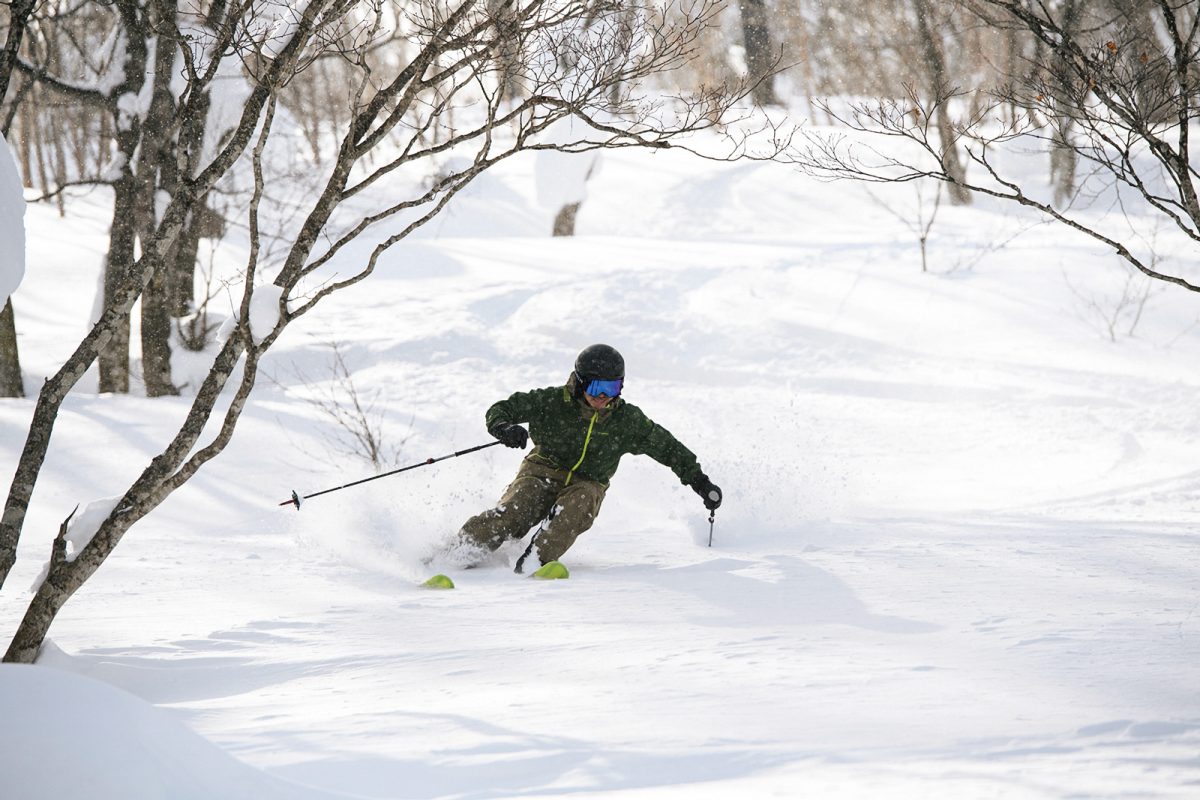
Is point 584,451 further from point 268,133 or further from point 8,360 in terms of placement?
point 8,360

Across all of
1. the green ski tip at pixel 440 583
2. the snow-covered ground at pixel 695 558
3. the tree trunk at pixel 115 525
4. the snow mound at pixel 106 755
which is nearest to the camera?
the snow mound at pixel 106 755

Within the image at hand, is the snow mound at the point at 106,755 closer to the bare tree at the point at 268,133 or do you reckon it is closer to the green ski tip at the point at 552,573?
the bare tree at the point at 268,133

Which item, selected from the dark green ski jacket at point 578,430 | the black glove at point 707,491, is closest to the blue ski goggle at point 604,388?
the dark green ski jacket at point 578,430

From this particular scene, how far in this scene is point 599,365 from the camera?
517cm

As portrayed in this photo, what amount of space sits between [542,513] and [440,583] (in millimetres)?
893

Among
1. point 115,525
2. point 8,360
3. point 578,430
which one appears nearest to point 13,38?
point 115,525

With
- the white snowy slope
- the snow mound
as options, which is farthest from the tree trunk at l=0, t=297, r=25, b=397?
the snow mound

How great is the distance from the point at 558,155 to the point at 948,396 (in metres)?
9.87

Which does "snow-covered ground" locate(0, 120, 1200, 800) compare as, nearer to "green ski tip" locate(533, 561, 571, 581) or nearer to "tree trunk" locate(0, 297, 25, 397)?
"green ski tip" locate(533, 561, 571, 581)

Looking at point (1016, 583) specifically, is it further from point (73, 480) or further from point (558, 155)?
point (558, 155)

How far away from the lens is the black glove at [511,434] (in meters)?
5.03

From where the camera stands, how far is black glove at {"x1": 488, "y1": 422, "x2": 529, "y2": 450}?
5031mm

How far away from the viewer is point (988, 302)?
1095cm

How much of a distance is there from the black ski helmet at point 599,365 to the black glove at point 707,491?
748 mm
